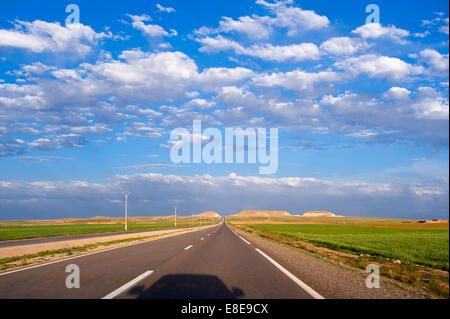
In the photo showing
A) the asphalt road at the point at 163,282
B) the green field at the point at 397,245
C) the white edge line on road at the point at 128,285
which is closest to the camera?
the white edge line on road at the point at 128,285

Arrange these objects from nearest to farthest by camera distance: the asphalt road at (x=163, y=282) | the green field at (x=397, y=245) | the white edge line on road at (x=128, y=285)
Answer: the white edge line on road at (x=128, y=285)
the asphalt road at (x=163, y=282)
the green field at (x=397, y=245)

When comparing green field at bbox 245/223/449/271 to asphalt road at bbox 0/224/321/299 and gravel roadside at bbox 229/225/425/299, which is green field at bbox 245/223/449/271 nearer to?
gravel roadside at bbox 229/225/425/299

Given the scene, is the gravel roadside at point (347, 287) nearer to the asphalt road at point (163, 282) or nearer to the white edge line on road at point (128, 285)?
the asphalt road at point (163, 282)

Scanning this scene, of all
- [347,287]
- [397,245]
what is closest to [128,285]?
[347,287]

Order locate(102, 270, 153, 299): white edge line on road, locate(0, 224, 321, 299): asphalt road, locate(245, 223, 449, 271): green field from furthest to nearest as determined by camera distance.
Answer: locate(245, 223, 449, 271): green field, locate(0, 224, 321, 299): asphalt road, locate(102, 270, 153, 299): white edge line on road

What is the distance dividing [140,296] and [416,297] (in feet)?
18.8

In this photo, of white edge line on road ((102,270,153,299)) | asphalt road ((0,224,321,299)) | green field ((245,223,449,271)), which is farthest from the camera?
green field ((245,223,449,271))

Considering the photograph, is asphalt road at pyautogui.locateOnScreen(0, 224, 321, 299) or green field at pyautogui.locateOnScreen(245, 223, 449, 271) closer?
asphalt road at pyautogui.locateOnScreen(0, 224, 321, 299)

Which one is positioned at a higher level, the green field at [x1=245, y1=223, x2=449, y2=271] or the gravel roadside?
the gravel roadside

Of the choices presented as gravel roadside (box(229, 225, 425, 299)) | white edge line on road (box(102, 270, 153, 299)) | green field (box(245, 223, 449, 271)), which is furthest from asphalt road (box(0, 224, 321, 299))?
green field (box(245, 223, 449, 271))

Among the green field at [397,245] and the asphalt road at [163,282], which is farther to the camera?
the green field at [397,245]

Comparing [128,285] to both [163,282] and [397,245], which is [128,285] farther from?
[397,245]

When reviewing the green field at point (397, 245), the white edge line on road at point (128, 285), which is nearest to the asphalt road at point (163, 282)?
the white edge line on road at point (128, 285)
